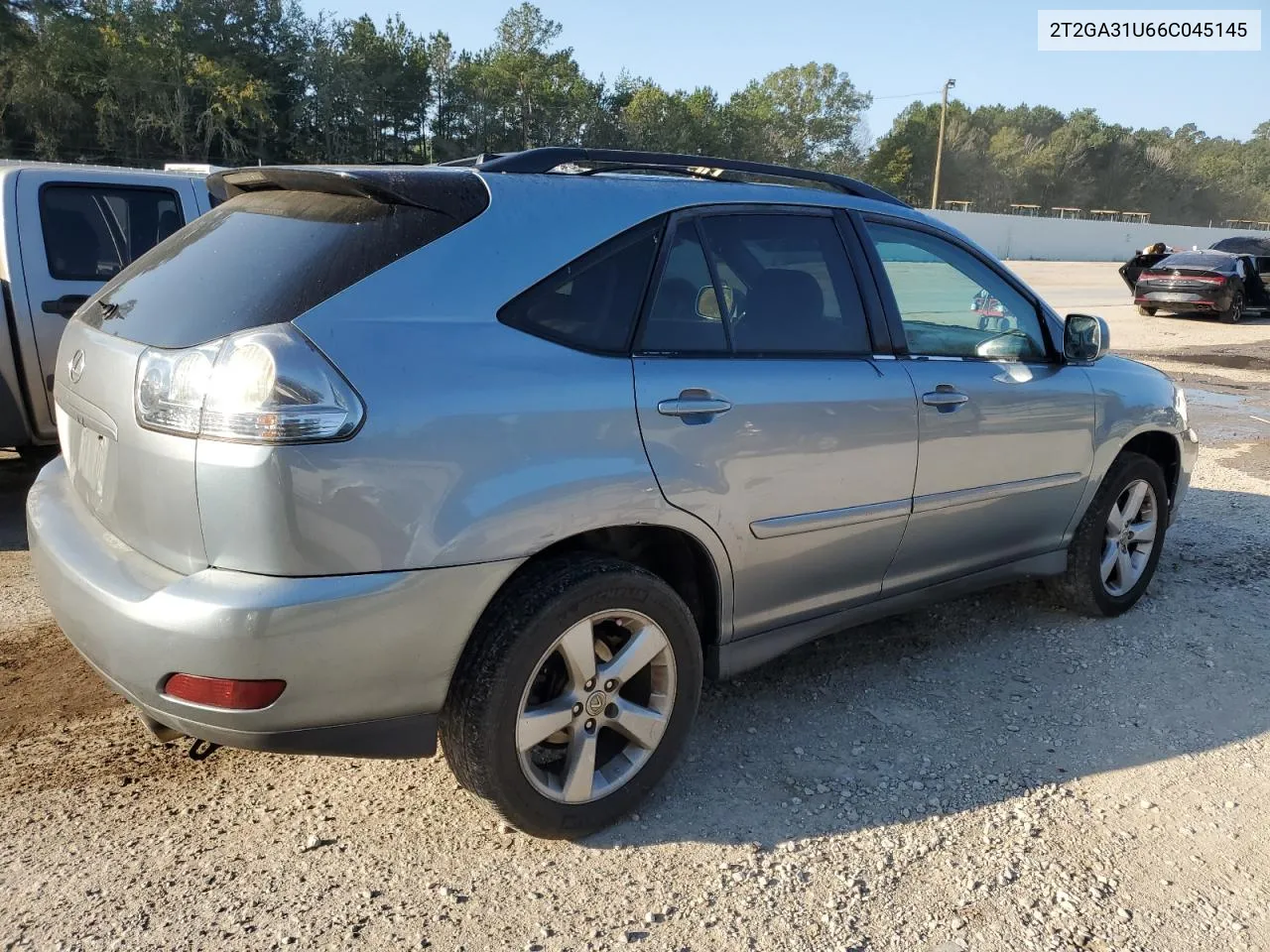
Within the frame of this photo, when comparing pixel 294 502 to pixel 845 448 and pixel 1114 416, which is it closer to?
pixel 845 448

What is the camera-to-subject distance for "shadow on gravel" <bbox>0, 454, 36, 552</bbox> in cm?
496

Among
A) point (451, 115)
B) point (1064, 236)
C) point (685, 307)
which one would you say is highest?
point (451, 115)

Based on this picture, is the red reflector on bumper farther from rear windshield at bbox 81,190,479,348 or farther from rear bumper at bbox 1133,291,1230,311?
rear bumper at bbox 1133,291,1230,311

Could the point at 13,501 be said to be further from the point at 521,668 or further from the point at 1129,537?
the point at 1129,537

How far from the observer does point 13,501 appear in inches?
222

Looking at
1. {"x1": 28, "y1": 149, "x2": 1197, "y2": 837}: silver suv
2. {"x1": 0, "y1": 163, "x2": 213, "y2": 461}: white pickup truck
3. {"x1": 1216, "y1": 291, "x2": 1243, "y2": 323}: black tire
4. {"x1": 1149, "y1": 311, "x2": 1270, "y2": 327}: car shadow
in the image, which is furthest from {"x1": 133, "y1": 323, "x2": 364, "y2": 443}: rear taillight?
{"x1": 1216, "y1": 291, "x2": 1243, "y2": 323}: black tire

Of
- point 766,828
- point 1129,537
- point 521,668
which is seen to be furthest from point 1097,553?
point 521,668

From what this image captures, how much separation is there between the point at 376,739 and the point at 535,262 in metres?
1.25

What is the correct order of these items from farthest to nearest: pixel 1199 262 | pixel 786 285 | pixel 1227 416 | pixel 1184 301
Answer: pixel 1199 262 → pixel 1184 301 → pixel 1227 416 → pixel 786 285

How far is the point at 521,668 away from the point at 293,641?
563 mm

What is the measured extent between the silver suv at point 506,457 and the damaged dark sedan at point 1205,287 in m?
17.9

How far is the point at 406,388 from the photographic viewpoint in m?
2.20

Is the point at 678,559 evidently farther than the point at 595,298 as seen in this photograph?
Yes

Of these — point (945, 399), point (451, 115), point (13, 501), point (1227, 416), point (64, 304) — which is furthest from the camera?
point (451, 115)
